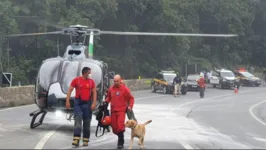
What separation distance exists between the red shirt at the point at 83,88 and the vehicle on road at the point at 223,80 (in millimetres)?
41639

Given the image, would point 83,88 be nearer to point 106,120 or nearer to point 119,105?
point 106,120

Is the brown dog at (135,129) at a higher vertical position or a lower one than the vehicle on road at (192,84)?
higher

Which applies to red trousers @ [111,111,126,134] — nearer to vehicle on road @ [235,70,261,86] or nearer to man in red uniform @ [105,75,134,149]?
man in red uniform @ [105,75,134,149]

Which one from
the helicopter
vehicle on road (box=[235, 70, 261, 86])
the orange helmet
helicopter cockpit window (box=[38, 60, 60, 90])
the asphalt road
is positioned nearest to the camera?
the orange helmet

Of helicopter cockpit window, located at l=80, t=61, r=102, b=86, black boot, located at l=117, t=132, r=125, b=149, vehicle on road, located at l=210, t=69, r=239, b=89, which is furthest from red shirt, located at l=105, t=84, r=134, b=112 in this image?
vehicle on road, located at l=210, t=69, r=239, b=89

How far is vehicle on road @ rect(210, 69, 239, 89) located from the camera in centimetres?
5372

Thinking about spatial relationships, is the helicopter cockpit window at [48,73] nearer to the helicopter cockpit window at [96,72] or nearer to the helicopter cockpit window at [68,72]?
the helicopter cockpit window at [68,72]

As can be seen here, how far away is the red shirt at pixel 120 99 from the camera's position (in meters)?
12.2

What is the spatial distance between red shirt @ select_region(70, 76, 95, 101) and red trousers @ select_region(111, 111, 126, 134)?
96 centimetres

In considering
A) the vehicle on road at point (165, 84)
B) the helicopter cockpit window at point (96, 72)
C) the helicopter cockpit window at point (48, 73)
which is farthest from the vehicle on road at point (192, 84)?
the helicopter cockpit window at point (48, 73)

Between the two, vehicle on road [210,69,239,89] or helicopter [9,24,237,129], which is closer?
helicopter [9,24,237,129]

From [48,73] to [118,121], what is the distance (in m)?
5.45

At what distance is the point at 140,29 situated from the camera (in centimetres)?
5794

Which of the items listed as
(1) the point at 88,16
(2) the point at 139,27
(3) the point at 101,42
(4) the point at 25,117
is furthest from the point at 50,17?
(4) the point at 25,117
